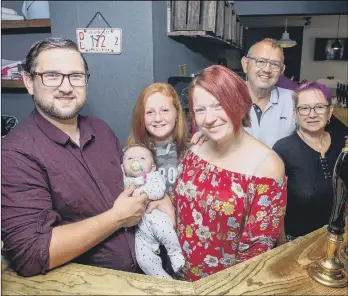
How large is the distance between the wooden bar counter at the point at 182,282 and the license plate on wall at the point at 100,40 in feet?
5.16

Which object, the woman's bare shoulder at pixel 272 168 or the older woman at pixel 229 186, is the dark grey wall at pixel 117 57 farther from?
the woman's bare shoulder at pixel 272 168

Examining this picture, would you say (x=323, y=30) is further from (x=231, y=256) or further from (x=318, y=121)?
(x=231, y=256)

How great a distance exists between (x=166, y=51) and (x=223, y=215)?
1664 mm

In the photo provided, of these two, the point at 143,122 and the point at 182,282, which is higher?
the point at 143,122

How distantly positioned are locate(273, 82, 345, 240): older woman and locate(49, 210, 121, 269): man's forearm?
0.83 metres

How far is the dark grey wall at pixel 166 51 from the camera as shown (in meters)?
2.22

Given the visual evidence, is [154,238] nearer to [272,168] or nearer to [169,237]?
[169,237]

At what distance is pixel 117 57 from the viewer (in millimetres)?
2219

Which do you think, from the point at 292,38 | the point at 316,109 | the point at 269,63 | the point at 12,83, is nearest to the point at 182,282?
the point at 316,109

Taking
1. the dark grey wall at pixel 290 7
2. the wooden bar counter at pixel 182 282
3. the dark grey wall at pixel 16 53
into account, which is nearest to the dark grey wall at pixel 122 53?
the dark grey wall at pixel 16 53

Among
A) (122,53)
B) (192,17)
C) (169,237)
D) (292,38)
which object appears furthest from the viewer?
(292,38)

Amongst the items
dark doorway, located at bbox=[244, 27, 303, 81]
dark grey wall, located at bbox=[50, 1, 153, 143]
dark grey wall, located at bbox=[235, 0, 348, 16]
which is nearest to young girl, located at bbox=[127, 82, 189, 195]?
dark grey wall, located at bbox=[50, 1, 153, 143]

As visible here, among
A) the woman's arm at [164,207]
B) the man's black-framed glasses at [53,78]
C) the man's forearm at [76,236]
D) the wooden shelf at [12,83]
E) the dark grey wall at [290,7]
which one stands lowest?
the woman's arm at [164,207]

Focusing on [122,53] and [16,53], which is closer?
[122,53]
